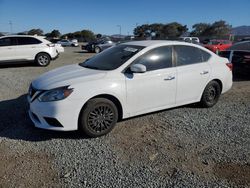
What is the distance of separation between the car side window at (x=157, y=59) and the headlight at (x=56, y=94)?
1.34 meters

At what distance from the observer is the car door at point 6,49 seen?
12.0m

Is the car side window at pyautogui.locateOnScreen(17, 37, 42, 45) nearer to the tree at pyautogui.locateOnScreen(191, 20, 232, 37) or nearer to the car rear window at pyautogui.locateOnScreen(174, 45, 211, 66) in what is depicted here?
the car rear window at pyautogui.locateOnScreen(174, 45, 211, 66)

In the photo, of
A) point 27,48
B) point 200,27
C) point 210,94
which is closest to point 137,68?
point 210,94

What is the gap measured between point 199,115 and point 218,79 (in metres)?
1.05

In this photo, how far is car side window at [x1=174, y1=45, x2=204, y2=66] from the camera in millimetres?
5090

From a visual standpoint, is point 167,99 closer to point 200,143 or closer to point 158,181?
point 200,143

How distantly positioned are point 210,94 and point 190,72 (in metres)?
0.89

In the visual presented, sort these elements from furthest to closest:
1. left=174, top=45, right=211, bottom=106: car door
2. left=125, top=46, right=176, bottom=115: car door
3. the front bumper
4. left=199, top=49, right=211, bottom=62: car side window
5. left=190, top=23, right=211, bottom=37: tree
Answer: left=190, top=23, right=211, bottom=37: tree → left=199, top=49, right=211, bottom=62: car side window → left=174, top=45, right=211, bottom=106: car door → left=125, top=46, right=176, bottom=115: car door → the front bumper

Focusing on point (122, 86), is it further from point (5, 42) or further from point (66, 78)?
point (5, 42)

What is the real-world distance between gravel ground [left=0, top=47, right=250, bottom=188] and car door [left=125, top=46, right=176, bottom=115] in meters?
0.37

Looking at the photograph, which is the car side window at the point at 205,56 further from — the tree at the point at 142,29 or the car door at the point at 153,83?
the tree at the point at 142,29

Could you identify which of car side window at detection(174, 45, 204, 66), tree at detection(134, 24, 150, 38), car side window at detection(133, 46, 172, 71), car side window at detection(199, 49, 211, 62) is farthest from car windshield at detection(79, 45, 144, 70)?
tree at detection(134, 24, 150, 38)

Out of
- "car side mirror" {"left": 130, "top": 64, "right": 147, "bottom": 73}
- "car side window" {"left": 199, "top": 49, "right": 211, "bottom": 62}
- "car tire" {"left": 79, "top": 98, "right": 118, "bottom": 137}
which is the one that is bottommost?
"car tire" {"left": 79, "top": 98, "right": 118, "bottom": 137}

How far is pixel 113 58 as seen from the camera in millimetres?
4891
